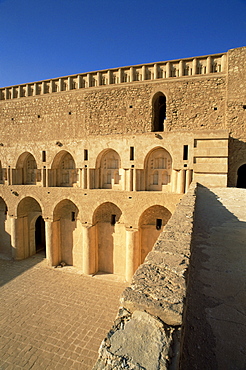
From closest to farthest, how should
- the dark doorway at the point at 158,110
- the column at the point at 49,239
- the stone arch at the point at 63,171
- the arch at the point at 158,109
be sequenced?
the arch at the point at 158,109, the dark doorway at the point at 158,110, the column at the point at 49,239, the stone arch at the point at 63,171

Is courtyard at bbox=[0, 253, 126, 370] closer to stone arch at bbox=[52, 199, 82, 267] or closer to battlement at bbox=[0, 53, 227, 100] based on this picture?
stone arch at bbox=[52, 199, 82, 267]

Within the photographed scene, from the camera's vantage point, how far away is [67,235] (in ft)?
45.5

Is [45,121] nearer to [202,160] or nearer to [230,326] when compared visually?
[202,160]

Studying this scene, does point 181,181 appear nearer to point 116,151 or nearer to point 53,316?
point 116,151

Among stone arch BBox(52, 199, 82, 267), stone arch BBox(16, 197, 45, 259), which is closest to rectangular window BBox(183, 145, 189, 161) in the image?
stone arch BBox(52, 199, 82, 267)

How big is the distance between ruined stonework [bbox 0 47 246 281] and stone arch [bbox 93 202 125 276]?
0.06 metres

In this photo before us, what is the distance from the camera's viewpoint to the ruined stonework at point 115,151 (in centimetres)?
1070

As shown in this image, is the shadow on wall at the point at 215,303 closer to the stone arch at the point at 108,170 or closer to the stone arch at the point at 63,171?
the stone arch at the point at 108,170

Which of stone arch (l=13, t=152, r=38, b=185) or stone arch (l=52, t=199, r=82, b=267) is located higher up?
stone arch (l=13, t=152, r=38, b=185)

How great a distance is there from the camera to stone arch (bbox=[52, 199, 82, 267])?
13.5 metres

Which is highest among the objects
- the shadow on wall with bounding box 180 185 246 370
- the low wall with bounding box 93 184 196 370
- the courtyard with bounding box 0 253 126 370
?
the low wall with bounding box 93 184 196 370

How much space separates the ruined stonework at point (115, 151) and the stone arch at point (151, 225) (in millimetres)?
56

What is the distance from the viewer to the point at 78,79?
44.6 feet

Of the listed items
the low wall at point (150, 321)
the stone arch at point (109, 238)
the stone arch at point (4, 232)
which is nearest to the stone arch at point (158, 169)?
the stone arch at point (109, 238)
